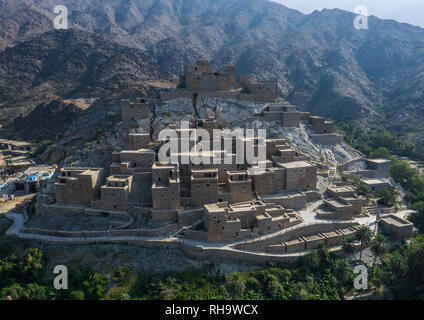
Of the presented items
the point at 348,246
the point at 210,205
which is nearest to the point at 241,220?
the point at 210,205

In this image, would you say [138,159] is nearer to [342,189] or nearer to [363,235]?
[342,189]

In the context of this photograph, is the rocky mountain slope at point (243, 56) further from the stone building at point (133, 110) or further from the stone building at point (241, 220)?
the stone building at point (241, 220)

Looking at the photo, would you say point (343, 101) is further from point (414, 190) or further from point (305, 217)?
point (305, 217)

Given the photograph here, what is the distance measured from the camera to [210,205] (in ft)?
104

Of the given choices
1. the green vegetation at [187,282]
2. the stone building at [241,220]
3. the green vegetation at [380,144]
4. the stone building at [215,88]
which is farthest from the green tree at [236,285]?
the green vegetation at [380,144]

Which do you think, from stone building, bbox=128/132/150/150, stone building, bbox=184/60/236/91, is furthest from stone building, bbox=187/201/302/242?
stone building, bbox=184/60/236/91

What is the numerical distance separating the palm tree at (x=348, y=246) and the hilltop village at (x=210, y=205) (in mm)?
966

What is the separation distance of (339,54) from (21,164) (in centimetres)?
10659

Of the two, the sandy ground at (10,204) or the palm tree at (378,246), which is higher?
the sandy ground at (10,204)

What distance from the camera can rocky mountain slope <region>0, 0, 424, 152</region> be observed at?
3548 inches

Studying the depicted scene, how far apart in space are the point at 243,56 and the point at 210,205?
91.8 m

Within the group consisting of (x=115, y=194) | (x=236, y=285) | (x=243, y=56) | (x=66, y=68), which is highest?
(x=243, y=56)

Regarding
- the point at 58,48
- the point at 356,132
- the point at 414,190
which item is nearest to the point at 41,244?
the point at 414,190

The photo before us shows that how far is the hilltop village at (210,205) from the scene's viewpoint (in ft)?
99.7
